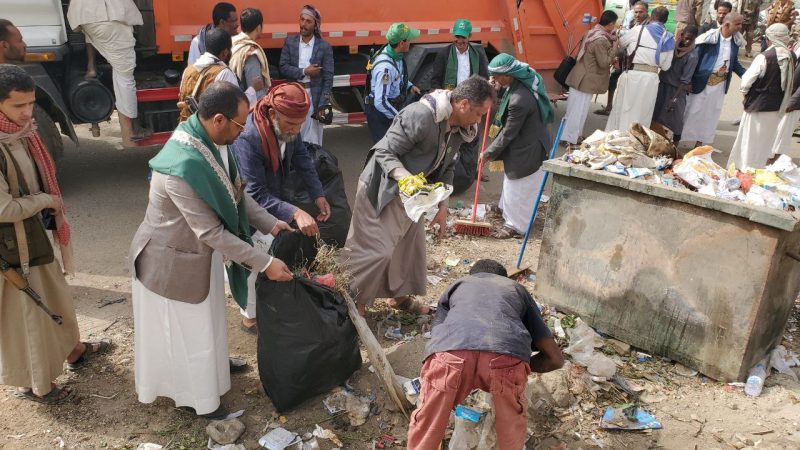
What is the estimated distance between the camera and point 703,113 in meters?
8.84

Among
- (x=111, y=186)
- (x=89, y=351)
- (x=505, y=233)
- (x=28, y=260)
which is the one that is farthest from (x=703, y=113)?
(x=28, y=260)

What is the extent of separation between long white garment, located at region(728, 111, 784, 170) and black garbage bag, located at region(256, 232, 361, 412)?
244 inches

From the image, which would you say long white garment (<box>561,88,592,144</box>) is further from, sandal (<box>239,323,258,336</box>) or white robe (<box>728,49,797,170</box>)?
sandal (<box>239,323,258,336</box>)

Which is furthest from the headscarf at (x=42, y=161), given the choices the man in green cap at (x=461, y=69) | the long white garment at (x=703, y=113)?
the long white garment at (x=703, y=113)

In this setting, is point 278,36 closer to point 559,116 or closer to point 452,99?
point 452,99

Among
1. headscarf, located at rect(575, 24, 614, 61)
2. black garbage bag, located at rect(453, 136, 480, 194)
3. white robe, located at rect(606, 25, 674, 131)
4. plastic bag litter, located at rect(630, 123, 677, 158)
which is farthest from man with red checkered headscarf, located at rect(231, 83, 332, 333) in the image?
white robe, located at rect(606, 25, 674, 131)

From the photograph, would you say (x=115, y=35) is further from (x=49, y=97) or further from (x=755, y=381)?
(x=755, y=381)

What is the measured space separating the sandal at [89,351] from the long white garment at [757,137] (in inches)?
279

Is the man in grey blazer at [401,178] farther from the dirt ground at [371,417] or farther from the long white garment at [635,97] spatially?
the long white garment at [635,97]

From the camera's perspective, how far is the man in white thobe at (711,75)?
26.9ft

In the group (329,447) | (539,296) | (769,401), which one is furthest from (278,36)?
(769,401)

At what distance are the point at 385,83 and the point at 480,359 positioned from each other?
4.16 meters

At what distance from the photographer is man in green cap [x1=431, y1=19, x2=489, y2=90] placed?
6.95 metres

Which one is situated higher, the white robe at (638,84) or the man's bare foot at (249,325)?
the white robe at (638,84)
